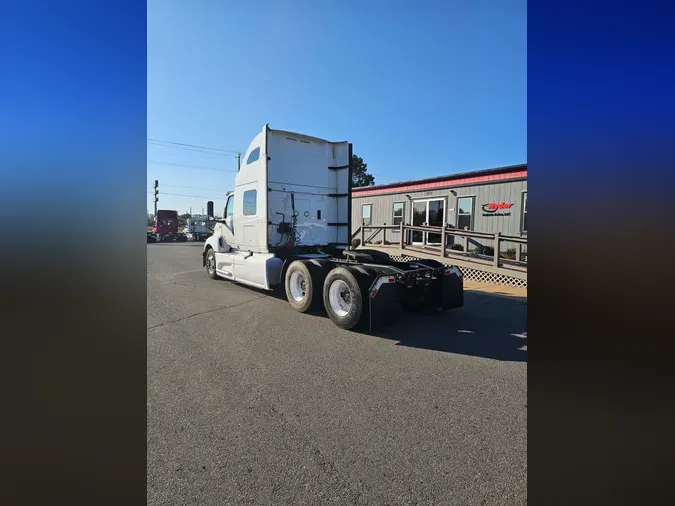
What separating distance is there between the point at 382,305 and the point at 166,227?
37879 mm

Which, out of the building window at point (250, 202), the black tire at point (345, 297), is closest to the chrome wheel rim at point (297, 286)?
the black tire at point (345, 297)

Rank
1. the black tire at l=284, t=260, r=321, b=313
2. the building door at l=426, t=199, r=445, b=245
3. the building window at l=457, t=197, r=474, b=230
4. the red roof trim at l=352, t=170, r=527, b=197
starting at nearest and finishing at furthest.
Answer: the black tire at l=284, t=260, r=321, b=313 < the red roof trim at l=352, t=170, r=527, b=197 < the building window at l=457, t=197, r=474, b=230 < the building door at l=426, t=199, r=445, b=245

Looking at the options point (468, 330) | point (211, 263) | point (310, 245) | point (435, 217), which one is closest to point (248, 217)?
point (310, 245)

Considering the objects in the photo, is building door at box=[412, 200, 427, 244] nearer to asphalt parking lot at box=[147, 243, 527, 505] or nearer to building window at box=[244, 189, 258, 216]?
building window at box=[244, 189, 258, 216]

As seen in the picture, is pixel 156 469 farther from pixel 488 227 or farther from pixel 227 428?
pixel 488 227

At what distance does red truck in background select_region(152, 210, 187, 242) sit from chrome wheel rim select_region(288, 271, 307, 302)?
34.0 metres

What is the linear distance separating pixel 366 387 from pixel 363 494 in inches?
57.2

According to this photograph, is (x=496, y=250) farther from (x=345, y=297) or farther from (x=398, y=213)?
(x=398, y=213)

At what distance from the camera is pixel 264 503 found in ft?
6.66

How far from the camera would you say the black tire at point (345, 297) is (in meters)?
5.58

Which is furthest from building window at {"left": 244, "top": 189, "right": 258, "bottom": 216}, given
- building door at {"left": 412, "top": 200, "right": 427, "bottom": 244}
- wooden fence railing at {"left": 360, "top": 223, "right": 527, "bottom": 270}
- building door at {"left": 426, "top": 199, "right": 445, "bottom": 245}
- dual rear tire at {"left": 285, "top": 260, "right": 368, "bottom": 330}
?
building door at {"left": 412, "top": 200, "right": 427, "bottom": 244}

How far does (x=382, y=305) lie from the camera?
211 inches

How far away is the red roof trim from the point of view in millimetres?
12312
